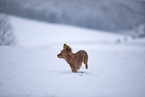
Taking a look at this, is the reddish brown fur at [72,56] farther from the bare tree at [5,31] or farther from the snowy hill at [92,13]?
the snowy hill at [92,13]

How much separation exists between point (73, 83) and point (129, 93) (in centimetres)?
154

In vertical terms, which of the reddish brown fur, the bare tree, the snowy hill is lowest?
the reddish brown fur

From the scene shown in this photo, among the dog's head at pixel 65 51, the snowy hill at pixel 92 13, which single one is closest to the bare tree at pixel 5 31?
the snowy hill at pixel 92 13

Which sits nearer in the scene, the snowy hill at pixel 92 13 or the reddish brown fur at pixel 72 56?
the reddish brown fur at pixel 72 56

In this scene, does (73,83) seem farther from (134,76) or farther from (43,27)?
(43,27)

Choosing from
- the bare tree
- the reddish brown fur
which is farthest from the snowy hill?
the reddish brown fur

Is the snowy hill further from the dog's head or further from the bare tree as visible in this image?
the dog's head

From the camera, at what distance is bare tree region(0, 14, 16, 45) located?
572 inches

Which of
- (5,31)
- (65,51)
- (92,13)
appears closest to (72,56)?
(65,51)

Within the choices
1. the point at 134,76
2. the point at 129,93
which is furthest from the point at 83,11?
the point at 129,93

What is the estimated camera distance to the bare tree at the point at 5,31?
14519 millimetres

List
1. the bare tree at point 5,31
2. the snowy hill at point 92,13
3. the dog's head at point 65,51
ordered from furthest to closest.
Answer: the snowy hill at point 92,13 → the bare tree at point 5,31 → the dog's head at point 65,51

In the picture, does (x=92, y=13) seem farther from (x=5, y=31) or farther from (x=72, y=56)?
(x=72, y=56)

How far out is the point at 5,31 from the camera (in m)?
15.1
